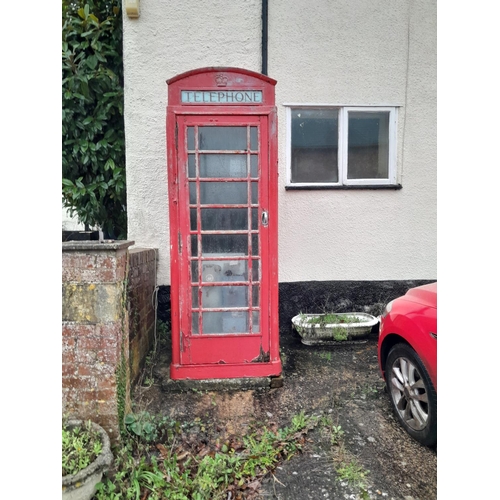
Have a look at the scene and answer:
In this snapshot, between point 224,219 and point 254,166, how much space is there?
544 mm

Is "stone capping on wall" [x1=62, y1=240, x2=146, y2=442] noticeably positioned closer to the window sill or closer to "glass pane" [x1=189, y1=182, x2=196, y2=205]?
"glass pane" [x1=189, y1=182, x2=196, y2=205]

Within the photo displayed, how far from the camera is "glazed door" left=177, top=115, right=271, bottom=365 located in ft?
10.3

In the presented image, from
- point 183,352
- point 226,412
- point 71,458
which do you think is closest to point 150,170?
point 183,352

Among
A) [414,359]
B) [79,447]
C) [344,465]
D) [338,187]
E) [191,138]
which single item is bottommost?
[344,465]

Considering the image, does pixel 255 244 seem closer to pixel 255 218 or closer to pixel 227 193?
pixel 255 218

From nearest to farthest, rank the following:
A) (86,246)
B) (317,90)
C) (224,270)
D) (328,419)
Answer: (86,246)
(328,419)
(224,270)
(317,90)

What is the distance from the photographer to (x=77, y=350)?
2285 millimetres

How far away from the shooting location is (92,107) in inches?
177

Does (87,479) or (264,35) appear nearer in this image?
(87,479)

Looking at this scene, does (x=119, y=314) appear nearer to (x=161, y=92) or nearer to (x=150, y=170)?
(x=150, y=170)

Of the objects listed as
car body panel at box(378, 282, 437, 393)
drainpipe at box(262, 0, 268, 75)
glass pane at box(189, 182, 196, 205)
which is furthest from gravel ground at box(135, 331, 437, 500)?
drainpipe at box(262, 0, 268, 75)

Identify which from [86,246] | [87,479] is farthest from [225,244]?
[87,479]

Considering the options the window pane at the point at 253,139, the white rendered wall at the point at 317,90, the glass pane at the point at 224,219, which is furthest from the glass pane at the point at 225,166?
the white rendered wall at the point at 317,90

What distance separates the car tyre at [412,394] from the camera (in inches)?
91.4
